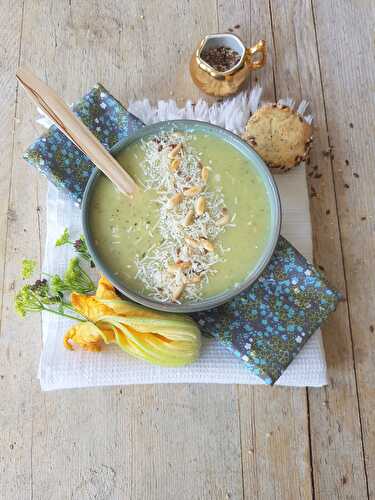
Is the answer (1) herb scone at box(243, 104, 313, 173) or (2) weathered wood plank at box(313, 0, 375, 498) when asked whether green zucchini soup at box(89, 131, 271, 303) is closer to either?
(1) herb scone at box(243, 104, 313, 173)

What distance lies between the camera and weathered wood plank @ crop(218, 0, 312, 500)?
1685mm

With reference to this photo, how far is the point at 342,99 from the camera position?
1.89 metres

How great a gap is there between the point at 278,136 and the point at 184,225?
1.55 ft

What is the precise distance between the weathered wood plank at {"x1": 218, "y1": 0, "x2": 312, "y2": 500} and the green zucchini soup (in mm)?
524

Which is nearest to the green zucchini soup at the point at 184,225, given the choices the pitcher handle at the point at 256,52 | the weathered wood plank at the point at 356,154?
the pitcher handle at the point at 256,52

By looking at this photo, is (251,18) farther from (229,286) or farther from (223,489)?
(223,489)

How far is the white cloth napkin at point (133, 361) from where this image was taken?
61.9 inches

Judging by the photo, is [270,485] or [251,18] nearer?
[270,485]

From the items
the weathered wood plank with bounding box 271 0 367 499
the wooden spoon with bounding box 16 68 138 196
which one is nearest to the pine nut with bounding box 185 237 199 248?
the wooden spoon with bounding box 16 68 138 196

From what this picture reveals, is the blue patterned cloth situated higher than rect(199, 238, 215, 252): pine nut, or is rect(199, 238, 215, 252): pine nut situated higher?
the blue patterned cloth

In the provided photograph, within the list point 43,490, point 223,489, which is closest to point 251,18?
point 223,489

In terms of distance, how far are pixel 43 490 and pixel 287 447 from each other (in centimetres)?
80

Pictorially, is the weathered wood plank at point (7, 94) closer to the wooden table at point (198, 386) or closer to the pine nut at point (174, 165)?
the wooden table at point (198, 386)

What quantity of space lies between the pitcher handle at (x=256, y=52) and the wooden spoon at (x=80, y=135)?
0.60m
